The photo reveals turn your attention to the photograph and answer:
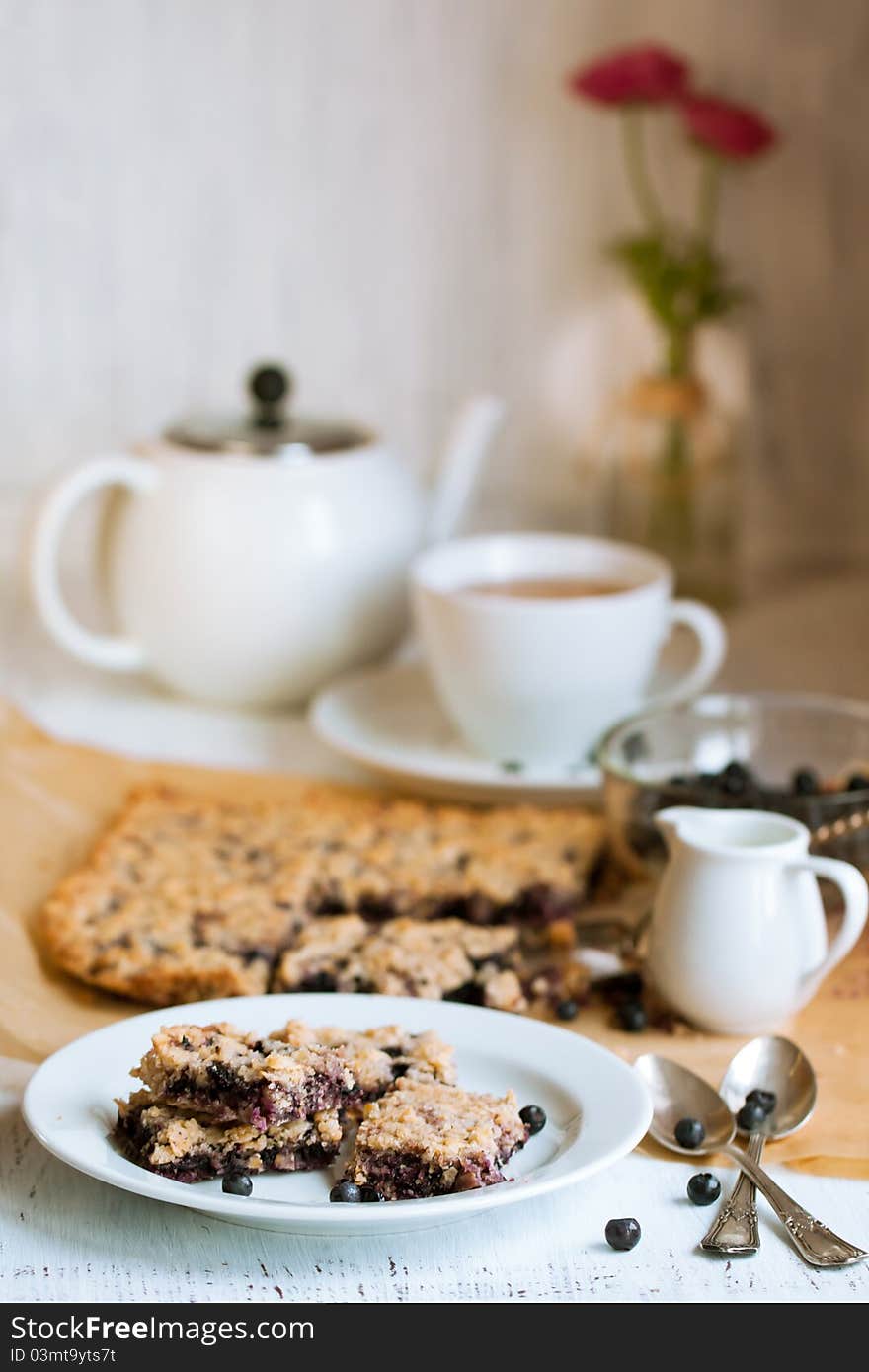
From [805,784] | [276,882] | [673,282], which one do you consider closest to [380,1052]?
[276,882]

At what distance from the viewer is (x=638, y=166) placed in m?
1.88

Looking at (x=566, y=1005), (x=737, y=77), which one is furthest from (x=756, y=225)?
(x=566, y=1005)

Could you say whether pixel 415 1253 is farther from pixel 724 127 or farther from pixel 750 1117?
pixel 724 127

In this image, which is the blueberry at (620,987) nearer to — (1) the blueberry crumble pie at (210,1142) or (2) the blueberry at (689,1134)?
(2) the blueberry at (689,1134)

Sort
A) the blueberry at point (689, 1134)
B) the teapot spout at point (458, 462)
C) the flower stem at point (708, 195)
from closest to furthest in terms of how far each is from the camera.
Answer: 1. the blueberry at point (689, 1134)
2. the teapot spout at point (458, 462)
3. the flower stem at point (708, 195)

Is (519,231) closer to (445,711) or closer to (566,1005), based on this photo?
(445,711)

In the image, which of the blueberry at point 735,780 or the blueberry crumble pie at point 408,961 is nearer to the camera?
the blueberry crumble pie at point 408,961

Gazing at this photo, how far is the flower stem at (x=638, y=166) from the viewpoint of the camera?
188 cm

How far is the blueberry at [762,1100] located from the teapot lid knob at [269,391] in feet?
2.67

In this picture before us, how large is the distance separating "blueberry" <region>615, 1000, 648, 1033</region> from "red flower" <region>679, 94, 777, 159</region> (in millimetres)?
1110

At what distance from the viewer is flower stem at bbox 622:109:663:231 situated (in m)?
1.88

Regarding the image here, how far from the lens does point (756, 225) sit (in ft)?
6.26

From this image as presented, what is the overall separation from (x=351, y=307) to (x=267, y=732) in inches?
27.1

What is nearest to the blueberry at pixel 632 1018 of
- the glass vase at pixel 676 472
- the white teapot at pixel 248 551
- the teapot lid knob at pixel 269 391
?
the white teapot at pixel 248 551
